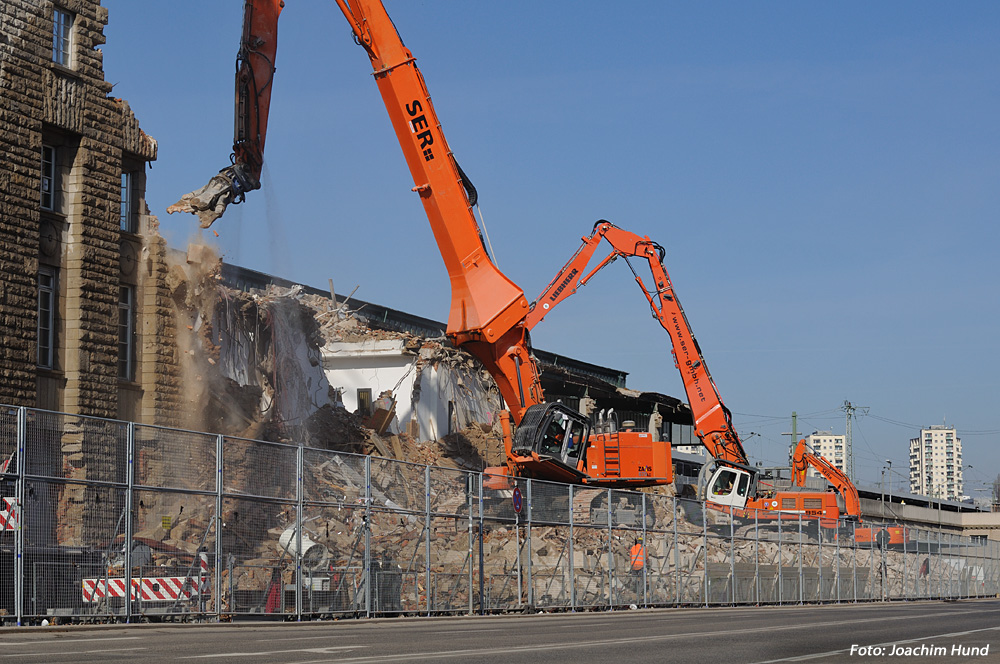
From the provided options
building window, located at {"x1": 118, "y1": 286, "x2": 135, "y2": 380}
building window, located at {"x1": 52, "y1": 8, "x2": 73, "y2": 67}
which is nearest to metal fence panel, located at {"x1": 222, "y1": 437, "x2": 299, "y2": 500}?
building window, located at {"x1": 118, "y1": 286, "x2": 135, "y2": 380}

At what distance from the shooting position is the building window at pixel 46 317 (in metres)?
25.7

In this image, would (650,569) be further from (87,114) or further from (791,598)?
(87,114)

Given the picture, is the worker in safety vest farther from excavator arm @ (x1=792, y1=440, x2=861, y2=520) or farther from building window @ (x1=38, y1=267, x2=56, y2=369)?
excavator arm @ (x1=792, y1=440, x2=861, y2=520)

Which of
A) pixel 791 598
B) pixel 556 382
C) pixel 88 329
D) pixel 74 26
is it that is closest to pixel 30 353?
pixel 88 329

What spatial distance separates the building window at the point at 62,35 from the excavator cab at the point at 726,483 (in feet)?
77.7

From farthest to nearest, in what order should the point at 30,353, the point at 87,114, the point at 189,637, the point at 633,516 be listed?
the point at 633,516 < the point at 87,114 < the point at 30,353 < the point at 189,637

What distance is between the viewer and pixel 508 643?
14570mm

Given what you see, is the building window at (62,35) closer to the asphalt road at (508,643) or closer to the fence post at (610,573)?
the asphalt road at (508,643)

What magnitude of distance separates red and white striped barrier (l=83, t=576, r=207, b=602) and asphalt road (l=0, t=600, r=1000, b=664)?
951 millimetres

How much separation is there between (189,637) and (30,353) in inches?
449

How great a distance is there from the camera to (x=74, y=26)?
26.9m

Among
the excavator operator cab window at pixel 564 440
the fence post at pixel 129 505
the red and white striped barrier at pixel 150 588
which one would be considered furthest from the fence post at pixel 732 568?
the fence post at pixel 129 505

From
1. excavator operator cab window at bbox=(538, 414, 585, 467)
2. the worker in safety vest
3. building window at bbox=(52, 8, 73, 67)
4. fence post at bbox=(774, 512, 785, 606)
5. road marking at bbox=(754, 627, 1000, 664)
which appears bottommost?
fence post at bbox=(774, 512, 785, 606)

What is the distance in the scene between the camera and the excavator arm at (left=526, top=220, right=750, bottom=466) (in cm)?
3903
